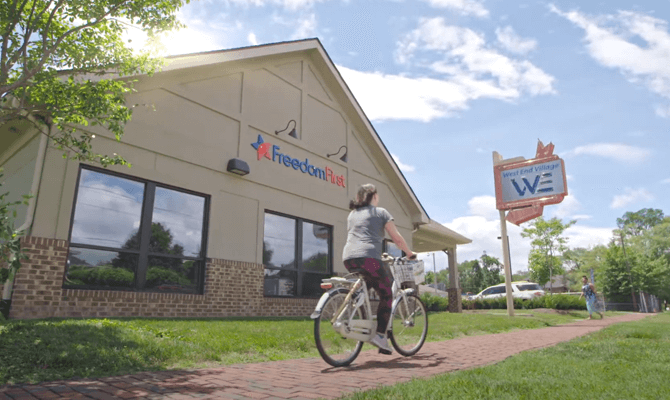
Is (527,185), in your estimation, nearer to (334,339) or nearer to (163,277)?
(163,277)

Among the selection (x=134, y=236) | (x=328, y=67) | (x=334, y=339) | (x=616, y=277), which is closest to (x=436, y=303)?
(x=328, y=67)

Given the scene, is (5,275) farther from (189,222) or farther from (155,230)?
(189,222)

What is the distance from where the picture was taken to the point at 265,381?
12.4 feet

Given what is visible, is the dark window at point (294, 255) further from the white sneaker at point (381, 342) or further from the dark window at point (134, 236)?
the white sneaker at point (381, 342)

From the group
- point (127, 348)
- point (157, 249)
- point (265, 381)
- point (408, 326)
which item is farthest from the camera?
point (157, 249)

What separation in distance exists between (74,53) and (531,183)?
48.1 feet

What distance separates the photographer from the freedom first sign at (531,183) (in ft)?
53.3

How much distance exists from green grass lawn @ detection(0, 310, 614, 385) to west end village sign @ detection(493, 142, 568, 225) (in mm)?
12180

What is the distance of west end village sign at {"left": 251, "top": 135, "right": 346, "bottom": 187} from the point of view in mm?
11438

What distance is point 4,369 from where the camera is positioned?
369 centimetres

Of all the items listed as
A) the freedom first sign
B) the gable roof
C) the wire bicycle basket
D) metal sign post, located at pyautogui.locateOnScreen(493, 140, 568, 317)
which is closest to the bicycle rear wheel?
the wire bicycle basket

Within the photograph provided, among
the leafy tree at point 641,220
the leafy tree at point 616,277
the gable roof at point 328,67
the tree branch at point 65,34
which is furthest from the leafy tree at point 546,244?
the leafy tree at point 641,220

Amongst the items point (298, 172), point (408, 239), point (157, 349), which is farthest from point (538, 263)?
point (157, 349)

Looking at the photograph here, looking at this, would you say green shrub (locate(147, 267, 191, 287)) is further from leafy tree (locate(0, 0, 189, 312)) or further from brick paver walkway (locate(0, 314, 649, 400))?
brick paver walkway (locate(0, 314, 649, 400))
